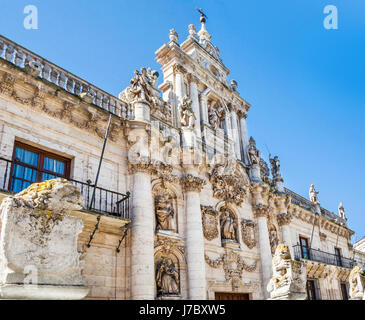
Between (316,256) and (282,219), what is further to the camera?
(316,256)

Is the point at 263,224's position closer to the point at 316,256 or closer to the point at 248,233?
the point at 248,233

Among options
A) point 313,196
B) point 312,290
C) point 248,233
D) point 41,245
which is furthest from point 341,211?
point 41,245

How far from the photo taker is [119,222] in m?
8.98

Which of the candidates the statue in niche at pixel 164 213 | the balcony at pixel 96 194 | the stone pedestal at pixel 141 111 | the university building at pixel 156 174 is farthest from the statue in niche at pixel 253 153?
the balcony at pixel 96 194

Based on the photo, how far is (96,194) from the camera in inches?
368

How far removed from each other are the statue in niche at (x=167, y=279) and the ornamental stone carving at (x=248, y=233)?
412cm

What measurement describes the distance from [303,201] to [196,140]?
10.2 metres

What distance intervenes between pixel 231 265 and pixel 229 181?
3230 millimetres

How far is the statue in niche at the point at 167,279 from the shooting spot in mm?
9875

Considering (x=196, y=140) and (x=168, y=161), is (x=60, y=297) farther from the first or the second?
(x=196, y=140)

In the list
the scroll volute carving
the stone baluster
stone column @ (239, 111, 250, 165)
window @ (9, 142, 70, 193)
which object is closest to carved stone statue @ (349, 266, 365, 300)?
the scroll volute carving

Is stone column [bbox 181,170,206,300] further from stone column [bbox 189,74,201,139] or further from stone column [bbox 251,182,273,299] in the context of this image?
stone column [bbox 251,182,273,299]

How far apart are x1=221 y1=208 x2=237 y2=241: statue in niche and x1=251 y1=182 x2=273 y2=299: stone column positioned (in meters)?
1.53
